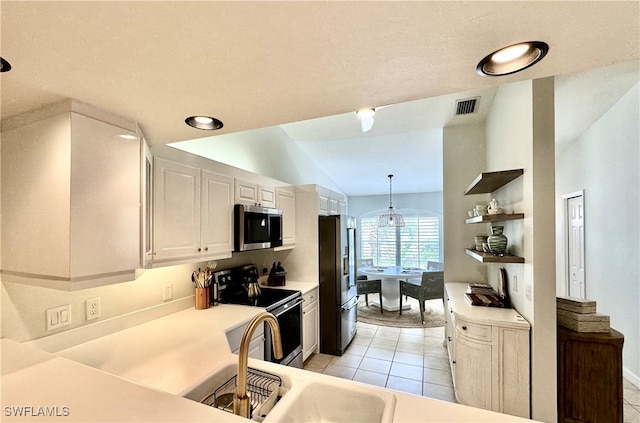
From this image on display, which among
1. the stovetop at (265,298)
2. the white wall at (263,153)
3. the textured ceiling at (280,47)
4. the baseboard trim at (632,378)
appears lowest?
the baseboard trim at (632,378)

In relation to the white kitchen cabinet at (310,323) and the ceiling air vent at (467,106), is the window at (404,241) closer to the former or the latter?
the ceiling air vent at (467,106)

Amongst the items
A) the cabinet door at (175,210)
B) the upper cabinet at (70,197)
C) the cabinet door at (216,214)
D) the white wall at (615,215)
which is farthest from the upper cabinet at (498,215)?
the upper cabinet at (70,197)

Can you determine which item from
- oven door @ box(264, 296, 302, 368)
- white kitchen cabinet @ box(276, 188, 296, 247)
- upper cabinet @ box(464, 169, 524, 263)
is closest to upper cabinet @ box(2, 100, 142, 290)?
oven door @ box(264, 296, 302, 368)

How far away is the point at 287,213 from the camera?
350 cm

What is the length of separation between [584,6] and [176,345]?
7.27 ft

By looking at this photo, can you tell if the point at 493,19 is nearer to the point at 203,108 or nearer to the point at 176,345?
the point at 203,108

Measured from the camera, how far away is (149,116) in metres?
1.23

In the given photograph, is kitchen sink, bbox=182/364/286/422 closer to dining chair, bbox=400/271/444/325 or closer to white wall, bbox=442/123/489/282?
white wall, bbox=442/123/489/282

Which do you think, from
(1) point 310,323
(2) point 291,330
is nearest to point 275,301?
(2) point 291,330

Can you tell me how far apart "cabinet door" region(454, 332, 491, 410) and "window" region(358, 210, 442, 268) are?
5.06m

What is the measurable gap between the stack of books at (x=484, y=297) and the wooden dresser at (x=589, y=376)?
52cm

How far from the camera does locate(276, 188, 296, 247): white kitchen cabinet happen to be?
11.1 feet

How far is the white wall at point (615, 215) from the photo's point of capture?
2.65m

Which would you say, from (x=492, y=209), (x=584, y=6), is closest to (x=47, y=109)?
(x=584, y=6)
